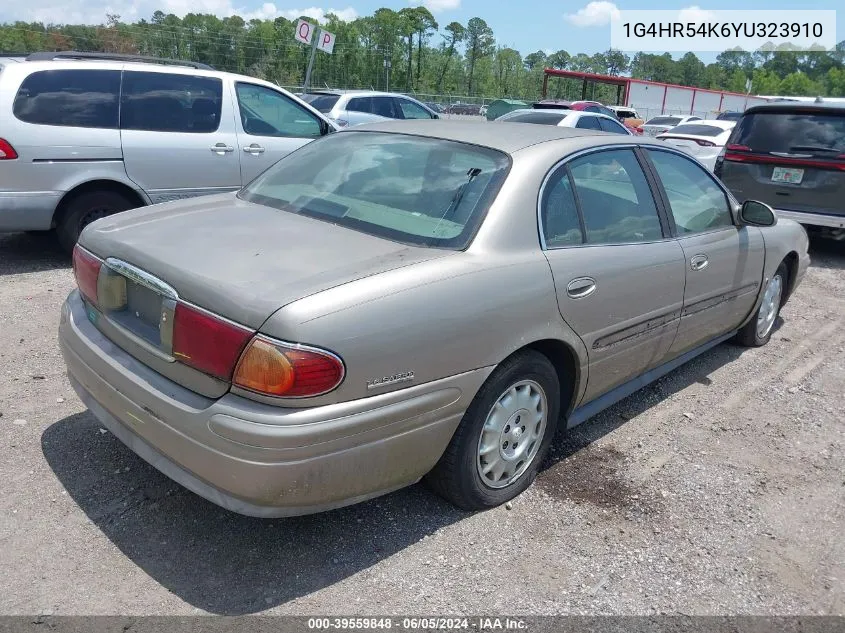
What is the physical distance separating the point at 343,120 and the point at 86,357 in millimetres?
10546

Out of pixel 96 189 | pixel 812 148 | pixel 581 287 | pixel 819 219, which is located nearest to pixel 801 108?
pixel 812 148

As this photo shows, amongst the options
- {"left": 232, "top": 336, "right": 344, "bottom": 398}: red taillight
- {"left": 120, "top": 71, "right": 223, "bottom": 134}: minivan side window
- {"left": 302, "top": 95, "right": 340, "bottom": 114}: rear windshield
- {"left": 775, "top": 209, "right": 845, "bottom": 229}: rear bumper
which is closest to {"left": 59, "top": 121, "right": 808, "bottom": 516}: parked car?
{"left": 232, "top": 336, "right": 344, "bottom": 398}: red taillight

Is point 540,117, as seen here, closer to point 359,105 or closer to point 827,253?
point 359,105

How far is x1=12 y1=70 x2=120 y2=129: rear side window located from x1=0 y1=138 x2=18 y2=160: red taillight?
24cm

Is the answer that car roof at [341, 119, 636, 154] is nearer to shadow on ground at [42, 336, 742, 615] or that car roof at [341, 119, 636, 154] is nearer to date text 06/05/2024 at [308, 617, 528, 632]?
shadow on ground at [42, 336, 742, 615]

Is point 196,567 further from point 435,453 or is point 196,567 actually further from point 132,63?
point 132,63

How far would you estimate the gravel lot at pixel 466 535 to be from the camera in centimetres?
254

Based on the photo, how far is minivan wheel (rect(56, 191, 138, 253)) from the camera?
239 inches

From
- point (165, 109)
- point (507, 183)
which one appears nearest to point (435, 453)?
point (507, 183)

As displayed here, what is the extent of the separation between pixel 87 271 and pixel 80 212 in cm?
354

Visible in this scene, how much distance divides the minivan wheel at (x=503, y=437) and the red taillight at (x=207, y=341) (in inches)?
37.1

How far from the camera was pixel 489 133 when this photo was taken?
11.4 feet

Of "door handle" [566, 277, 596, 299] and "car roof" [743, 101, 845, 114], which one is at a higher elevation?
"car roof" [743, 101, 845, 114]

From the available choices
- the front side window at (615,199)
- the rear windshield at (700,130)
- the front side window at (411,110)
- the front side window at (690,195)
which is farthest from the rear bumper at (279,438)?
the rear windshield at (700,130)
